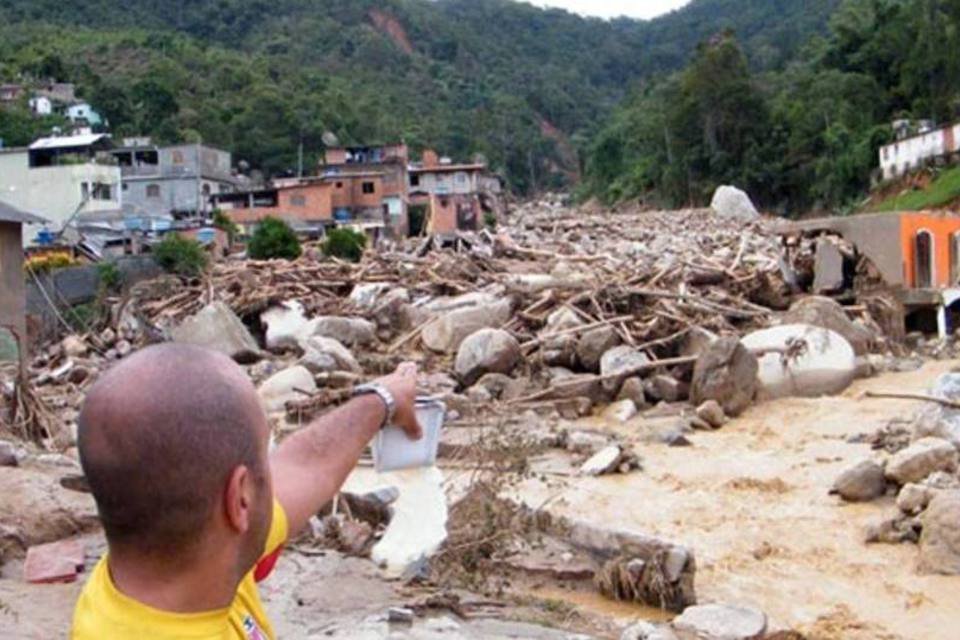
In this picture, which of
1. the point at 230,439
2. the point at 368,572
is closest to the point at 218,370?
the point at 230,439

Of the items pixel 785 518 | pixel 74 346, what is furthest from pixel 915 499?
pixel 74 346

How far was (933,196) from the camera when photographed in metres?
35.8

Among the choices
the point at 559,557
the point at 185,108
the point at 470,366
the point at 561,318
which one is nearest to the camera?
the point at 559,557

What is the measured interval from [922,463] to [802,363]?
5395mm

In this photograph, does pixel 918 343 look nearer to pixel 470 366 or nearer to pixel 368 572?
pixel 470 366

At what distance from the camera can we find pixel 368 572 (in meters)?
6.56

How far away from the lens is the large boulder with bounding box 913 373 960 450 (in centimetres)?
1002

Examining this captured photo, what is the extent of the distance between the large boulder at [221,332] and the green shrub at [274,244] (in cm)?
886

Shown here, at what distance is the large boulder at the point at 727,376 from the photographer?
1379 centimetres

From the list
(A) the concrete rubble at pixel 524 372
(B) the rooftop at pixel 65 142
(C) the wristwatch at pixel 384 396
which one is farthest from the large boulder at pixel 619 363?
(B) the rooftop at pixel 65 142

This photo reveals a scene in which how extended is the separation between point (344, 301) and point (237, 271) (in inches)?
110

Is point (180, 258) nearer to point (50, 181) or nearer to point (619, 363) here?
point (619, 363)

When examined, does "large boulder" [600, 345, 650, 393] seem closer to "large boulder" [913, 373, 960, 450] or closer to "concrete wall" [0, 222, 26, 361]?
"large boulder" [913, 373, 960, 450]

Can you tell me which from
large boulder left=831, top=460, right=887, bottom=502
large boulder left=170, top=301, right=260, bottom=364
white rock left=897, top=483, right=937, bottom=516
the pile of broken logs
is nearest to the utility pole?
the pile of broken logs
